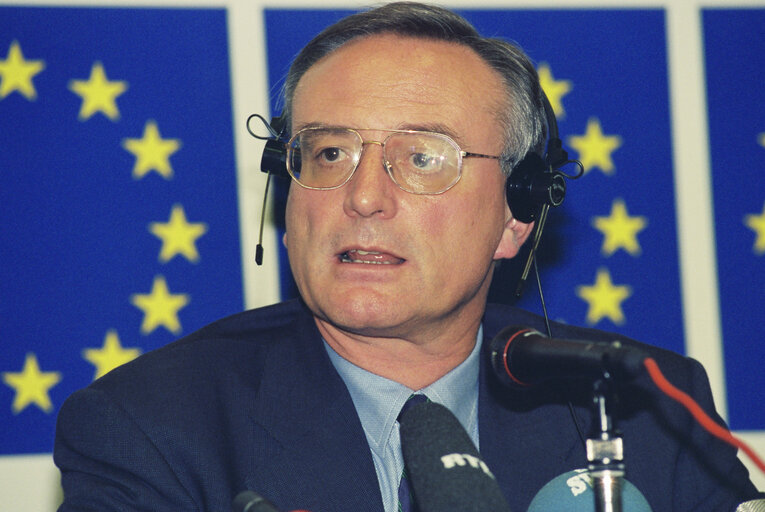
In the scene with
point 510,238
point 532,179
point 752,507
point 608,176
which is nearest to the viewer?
point 752,507

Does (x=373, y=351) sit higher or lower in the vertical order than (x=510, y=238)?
lower

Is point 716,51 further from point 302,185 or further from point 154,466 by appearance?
point 154,466

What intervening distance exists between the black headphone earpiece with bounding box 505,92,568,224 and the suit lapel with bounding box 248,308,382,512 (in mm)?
647

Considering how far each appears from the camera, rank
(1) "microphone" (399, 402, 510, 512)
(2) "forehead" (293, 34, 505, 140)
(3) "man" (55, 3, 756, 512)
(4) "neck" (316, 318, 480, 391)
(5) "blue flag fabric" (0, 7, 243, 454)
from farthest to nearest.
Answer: (5) "blue flag fabric" (0, 7, 243, 454) → (4) "neck" (316, 318, 480, 391) → (2) "forehead" (293, 34, 505, 140) → (3) "man" (55, 3, 756, 512) → (1) "microphone" (399, 402, 510, 512)

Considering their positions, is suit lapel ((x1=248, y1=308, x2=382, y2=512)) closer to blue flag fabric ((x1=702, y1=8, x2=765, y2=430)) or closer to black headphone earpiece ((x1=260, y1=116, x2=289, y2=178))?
black headphone earpiece ((x1=260, y1=116, x2=289, y2=178))

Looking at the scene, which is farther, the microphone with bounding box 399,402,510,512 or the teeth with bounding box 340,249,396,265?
the teeth with bounding box 340,249,396,265

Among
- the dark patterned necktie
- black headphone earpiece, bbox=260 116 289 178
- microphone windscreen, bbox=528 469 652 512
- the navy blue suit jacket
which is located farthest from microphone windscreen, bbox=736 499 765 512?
black headphone earpiece, bbox=260 116 289 178

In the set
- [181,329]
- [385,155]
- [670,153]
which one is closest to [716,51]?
[670,153]

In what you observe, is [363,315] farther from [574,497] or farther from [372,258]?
[574,497]

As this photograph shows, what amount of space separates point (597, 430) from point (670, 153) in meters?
2.14

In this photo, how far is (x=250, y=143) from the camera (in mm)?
3008

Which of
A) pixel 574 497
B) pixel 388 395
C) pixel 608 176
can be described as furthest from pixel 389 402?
pixel 608 176

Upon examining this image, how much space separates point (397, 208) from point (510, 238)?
0.54 meters

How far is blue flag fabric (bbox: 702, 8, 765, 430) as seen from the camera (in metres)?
3.28
